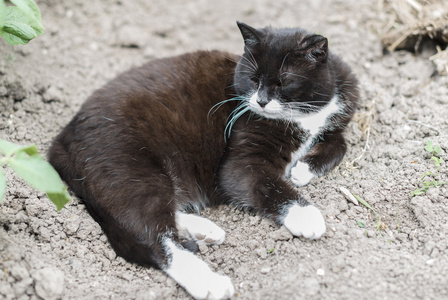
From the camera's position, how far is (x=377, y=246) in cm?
242

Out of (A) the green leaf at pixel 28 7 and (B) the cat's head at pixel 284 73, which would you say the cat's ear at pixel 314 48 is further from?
(A) the green leaf at pixel 28 7

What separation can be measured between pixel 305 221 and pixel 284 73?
2.99 feet

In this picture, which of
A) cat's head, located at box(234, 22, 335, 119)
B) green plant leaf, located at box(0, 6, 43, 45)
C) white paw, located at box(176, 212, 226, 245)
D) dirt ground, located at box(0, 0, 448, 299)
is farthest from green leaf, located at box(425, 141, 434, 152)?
green plant leaf, located at box(0, 6, 43, 45)

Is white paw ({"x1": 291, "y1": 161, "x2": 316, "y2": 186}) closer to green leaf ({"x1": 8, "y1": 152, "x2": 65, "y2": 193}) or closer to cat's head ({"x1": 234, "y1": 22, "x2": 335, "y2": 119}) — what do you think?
cat's head ({"x1": 234, "y1": 22, "x2": 335, "y2": 119})

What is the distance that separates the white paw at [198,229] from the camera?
2680 millimetres

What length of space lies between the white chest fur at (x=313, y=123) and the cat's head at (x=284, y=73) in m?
0.08

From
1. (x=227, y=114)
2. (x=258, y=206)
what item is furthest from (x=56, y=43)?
(x=258, y=206)

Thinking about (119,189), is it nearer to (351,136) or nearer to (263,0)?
(351,136)

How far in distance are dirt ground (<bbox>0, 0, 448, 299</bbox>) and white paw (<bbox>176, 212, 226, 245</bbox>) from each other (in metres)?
0.06

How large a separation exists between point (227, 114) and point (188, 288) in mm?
1190

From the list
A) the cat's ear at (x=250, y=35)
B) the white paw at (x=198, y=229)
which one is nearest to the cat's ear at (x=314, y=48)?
the cat's ear at (x=250, y=35)

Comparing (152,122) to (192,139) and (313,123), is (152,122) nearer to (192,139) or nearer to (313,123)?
(192,139)

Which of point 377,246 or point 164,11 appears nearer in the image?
point 377,246

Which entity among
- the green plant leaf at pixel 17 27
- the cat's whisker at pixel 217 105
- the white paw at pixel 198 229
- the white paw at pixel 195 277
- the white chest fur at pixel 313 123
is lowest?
the white paw at pixel 198 229
